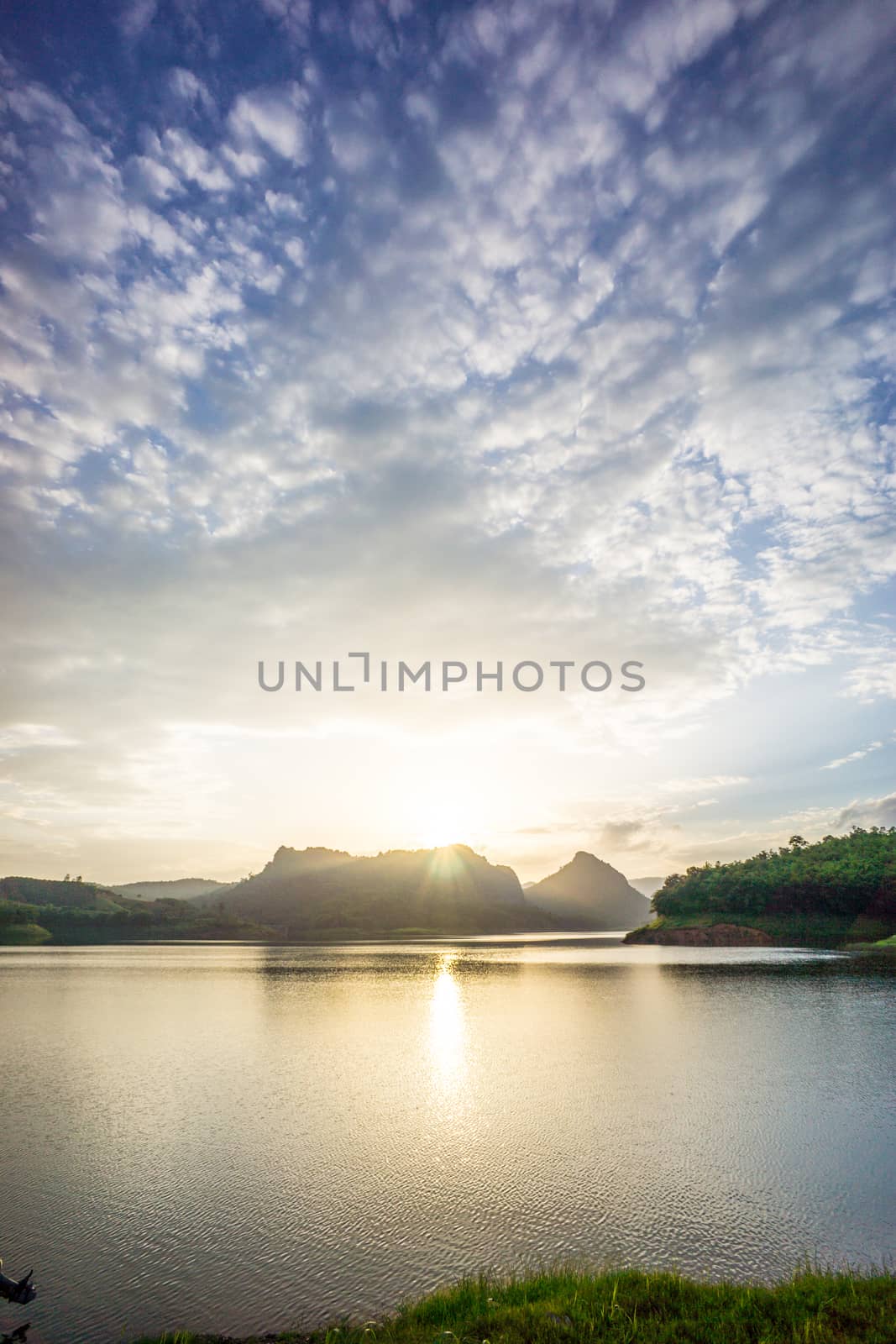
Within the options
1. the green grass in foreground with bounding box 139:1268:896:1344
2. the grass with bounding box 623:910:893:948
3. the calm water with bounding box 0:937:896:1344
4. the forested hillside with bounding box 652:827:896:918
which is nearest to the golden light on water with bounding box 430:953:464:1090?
the calm water with bounding box 0:937:896:1344

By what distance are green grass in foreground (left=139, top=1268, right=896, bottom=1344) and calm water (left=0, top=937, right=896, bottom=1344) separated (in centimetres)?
152

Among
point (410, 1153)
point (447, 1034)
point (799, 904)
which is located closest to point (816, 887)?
point (799, 904)

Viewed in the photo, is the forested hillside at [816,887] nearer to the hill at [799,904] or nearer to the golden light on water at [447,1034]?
the hill at [799,904]

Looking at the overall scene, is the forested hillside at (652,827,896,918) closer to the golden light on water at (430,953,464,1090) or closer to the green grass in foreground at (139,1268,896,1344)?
the golden light on water at (430,953,464,1090)

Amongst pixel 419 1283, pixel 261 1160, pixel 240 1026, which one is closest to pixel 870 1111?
pixel 419 1283

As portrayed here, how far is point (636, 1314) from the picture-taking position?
11.6 m

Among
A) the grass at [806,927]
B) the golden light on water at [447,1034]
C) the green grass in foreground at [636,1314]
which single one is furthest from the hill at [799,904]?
the green grass in foreground at [636,1314]

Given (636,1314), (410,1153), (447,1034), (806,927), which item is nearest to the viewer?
(636,1314)

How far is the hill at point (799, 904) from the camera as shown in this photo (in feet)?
525

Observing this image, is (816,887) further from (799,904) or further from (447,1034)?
(447,1034)

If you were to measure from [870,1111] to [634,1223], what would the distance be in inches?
563

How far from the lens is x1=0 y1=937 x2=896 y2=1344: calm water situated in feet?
48.9

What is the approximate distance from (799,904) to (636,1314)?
19092 cm

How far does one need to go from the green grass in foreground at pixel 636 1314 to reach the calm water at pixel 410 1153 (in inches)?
59.7
